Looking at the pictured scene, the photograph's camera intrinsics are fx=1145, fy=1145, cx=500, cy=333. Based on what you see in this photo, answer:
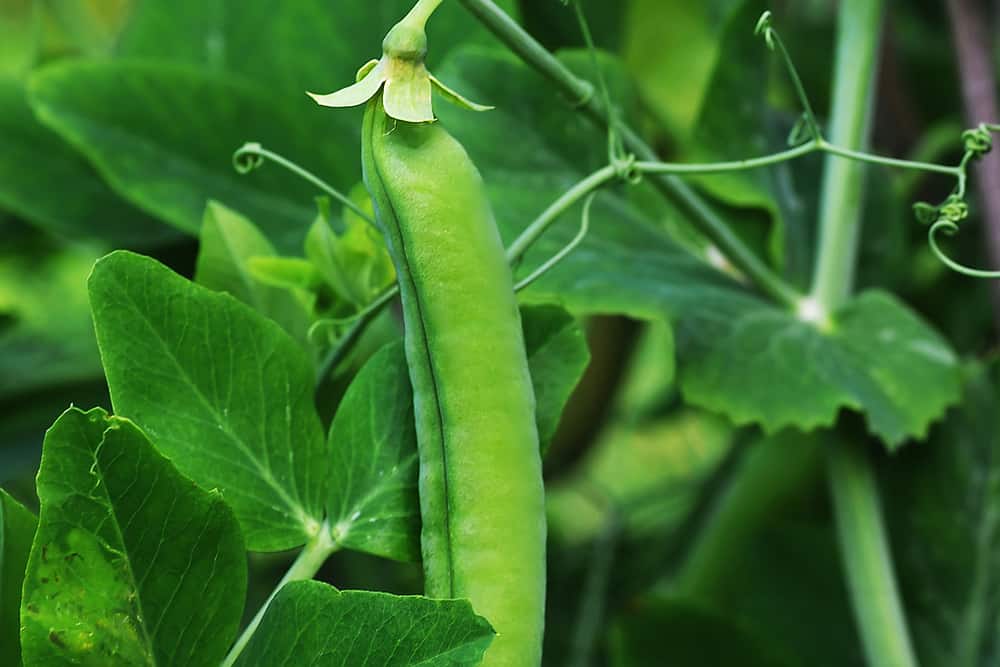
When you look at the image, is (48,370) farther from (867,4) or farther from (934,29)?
(934,29)

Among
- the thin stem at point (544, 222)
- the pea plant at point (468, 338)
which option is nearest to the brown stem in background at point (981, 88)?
the pea plant at point (468, 338)

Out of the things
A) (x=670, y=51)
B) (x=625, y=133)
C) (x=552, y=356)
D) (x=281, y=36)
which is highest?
(x=670, y=51)

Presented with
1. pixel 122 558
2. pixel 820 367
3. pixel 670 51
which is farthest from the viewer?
pixel 670 51

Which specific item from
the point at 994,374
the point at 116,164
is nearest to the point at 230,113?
the point at 116,164

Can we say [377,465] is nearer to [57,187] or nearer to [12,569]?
[12,569]

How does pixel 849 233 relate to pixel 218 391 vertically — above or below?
above

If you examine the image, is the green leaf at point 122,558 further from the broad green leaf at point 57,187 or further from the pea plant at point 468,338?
the broad green leaf at point 57,187

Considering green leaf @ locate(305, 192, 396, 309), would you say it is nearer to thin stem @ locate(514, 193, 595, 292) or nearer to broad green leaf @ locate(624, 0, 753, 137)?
thin stem @ locate(514, 193, 595, 292)

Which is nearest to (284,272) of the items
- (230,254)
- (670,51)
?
(230,254)

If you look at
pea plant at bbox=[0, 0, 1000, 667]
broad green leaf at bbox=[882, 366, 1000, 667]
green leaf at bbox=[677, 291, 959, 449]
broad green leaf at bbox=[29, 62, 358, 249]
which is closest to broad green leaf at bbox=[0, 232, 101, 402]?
pea plant at bbox=[0, 0, 1000, 667]
